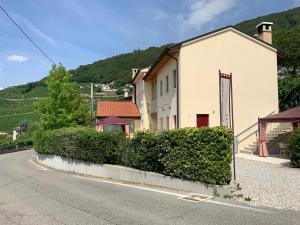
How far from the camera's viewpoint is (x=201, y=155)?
457 inches

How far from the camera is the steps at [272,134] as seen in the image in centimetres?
2406

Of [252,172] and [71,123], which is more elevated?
[71,123]

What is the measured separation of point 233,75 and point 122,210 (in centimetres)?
1792

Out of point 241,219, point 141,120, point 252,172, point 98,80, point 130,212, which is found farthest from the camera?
point 98,80

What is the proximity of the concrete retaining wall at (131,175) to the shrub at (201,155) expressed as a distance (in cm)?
21

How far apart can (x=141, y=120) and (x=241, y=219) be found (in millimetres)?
31528

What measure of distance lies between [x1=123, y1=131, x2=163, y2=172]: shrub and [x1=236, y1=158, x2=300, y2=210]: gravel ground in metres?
2.82

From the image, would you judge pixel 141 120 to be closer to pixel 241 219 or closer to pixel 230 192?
pixel 230 192

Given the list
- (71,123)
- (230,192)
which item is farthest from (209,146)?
(71,123)

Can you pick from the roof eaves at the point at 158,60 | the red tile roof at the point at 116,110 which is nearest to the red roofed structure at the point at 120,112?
the red tile roof at the point at 116,110

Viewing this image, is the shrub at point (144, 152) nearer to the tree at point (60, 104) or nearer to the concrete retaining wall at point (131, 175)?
the concrete retaining wall at point (131, 175)

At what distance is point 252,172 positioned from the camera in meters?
15.0

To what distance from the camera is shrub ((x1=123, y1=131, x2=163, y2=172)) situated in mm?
13635

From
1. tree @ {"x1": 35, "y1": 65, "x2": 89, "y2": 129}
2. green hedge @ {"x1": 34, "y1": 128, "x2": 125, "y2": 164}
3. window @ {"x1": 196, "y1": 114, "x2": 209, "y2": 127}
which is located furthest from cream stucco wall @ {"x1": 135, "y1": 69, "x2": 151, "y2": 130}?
green hedge @ {"x1": 34, "y1": 128, "x2": 125, "y2": 164}
